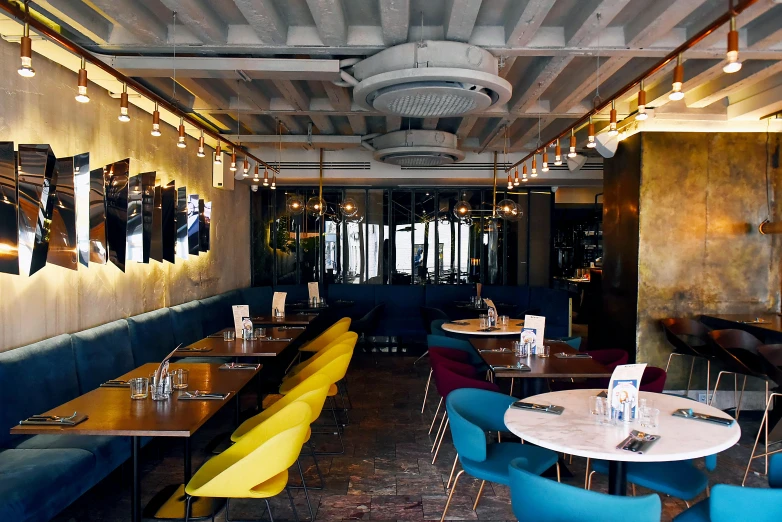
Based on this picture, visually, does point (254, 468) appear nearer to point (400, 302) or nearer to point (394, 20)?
point (394, 20)

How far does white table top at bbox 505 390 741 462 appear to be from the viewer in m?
2.32

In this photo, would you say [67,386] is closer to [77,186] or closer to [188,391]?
[188,391]

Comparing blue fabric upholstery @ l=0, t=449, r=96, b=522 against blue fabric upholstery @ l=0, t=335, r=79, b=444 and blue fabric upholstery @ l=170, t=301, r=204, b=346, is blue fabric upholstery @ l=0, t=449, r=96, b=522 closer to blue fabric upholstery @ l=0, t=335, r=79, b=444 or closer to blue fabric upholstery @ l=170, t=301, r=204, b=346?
blue fabric upholstery @ l=0, t=335, r=79, b=444

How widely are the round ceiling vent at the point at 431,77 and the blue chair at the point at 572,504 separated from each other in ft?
9.20

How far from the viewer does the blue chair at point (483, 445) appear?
296 cm

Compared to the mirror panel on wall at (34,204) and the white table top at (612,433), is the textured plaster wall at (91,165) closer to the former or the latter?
the mirror panel on wall at (34,204)

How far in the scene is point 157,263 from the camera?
6.29 meters

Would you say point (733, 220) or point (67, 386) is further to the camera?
point (733, 220)

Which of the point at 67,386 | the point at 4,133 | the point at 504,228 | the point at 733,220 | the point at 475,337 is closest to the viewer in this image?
the point at 4,133

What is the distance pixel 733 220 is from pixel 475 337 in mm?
3306

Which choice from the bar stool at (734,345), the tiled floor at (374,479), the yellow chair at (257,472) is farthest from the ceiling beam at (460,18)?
the bar stool at (734,345)

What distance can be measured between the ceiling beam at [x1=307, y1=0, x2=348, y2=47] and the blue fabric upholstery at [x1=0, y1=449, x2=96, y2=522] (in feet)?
10.1

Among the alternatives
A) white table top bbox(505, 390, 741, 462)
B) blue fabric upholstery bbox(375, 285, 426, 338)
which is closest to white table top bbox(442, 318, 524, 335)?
white table top bbox(505, 390, 741, 462)

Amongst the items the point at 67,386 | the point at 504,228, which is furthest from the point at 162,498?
the point at 504,228
